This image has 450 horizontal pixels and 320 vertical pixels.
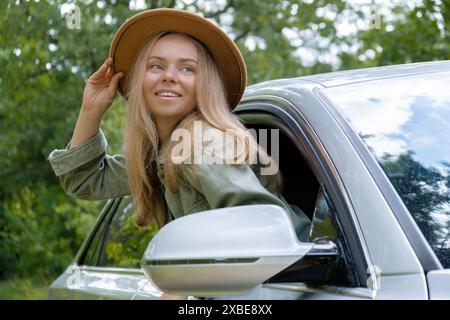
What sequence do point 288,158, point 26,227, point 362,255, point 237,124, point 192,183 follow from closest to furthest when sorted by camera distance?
point 362,255 → point 192,183 → point 237,124 → point 288,158 → point 26,227

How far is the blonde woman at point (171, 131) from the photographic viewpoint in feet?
8.09

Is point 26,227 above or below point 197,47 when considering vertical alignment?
below

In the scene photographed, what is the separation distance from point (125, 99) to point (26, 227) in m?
10.4

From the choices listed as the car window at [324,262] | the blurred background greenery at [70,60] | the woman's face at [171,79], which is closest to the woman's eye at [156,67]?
the woman's face at [171,79]

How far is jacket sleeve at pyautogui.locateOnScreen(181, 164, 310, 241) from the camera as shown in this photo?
2.36m

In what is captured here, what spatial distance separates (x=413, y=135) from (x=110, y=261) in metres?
2.03

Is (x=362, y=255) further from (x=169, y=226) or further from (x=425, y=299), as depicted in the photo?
(x=169, y=226)

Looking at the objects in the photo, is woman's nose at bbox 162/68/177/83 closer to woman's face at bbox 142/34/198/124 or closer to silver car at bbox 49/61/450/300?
woman's face at bbox 142/34/198/124

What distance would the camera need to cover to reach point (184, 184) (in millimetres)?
2588

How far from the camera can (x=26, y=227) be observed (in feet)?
43.4

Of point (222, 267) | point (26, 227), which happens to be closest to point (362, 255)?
point (222, 267)

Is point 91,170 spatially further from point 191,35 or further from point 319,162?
point 319,162

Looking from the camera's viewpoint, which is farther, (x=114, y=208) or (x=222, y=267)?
(x=114, y=208)

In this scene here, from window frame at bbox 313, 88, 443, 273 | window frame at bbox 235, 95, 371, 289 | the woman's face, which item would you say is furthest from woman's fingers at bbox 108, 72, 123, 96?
window frame at bbox 313, 88, 443, 273
